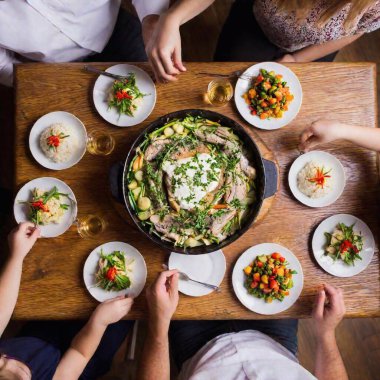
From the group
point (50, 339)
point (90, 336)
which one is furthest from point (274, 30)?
point (50, 339)

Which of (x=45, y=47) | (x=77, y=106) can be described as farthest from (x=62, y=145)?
(x=45, y=47)

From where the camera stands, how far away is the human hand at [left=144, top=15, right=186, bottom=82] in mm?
1898

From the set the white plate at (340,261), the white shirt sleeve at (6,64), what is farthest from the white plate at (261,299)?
the white shirt sleeve at (6,64)

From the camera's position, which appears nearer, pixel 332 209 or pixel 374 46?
pixel 332 209

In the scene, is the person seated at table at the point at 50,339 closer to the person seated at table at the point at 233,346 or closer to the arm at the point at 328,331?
the person seated at table at the point at 233,346

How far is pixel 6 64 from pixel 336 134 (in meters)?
1.73

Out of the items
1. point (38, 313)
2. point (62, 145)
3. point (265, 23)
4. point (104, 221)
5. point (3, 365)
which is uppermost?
point (265, 23)

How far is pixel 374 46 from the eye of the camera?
3.36m

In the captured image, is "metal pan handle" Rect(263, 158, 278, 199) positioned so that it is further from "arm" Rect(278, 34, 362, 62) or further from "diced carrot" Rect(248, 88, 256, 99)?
"arm" Rect(278, 34, 362, 62)

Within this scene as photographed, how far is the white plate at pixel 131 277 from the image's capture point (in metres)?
1.97

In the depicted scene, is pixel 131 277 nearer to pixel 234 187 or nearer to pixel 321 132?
pixel 234 187

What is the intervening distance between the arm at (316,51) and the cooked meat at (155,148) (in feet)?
3.14

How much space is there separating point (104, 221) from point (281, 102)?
3.30ft

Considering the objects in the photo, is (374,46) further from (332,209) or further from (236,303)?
(236,303)
